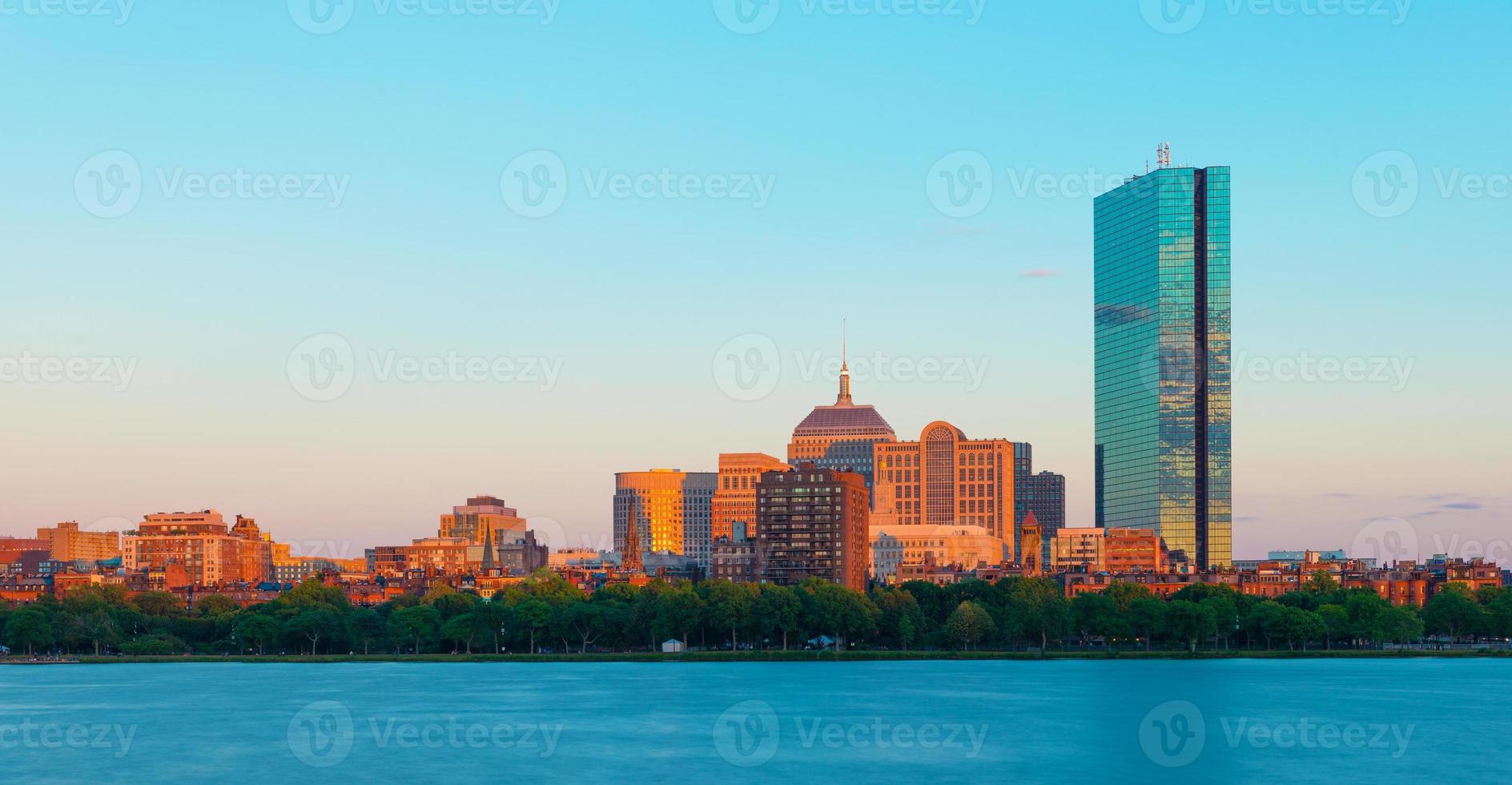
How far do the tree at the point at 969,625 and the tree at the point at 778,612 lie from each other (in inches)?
593

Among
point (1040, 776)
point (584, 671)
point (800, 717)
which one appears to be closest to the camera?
point (1040, 776)

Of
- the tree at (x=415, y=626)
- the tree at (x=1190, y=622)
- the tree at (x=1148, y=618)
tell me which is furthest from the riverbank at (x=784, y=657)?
the tree at (x=1148, y=618)

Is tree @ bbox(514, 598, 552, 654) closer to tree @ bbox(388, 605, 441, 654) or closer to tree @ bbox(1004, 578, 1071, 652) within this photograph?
tree @ bbox(388, 605, 441, 654)

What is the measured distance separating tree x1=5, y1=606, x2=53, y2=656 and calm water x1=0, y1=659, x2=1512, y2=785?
3143 centimetres

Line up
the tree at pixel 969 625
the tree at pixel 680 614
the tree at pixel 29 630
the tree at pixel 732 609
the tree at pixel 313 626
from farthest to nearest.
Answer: the tree at pixel 29 630, the tree at pixel 313 626, the tree at pixel 680 614, the tree at pixel 732 609, the tree at pixel 969 625

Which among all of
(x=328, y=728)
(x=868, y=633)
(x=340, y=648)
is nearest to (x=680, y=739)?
(x=328, y=728)

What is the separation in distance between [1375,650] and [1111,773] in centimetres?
10759

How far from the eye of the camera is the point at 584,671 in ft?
573

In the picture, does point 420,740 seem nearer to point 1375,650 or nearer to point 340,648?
point 340,648

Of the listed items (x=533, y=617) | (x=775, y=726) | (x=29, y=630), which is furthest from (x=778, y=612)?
(x=29, y=630)

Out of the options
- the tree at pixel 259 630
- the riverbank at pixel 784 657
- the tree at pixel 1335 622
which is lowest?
the riverbank at pixel 784 657

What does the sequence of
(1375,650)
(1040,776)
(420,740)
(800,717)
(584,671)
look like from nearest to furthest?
(1040,776) < (420,740) < (800,717) < (584,671) < (1375,650)

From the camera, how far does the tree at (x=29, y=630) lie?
19212cm

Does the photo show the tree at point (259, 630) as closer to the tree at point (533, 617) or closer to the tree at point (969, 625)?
the tree at point (533, 617)
